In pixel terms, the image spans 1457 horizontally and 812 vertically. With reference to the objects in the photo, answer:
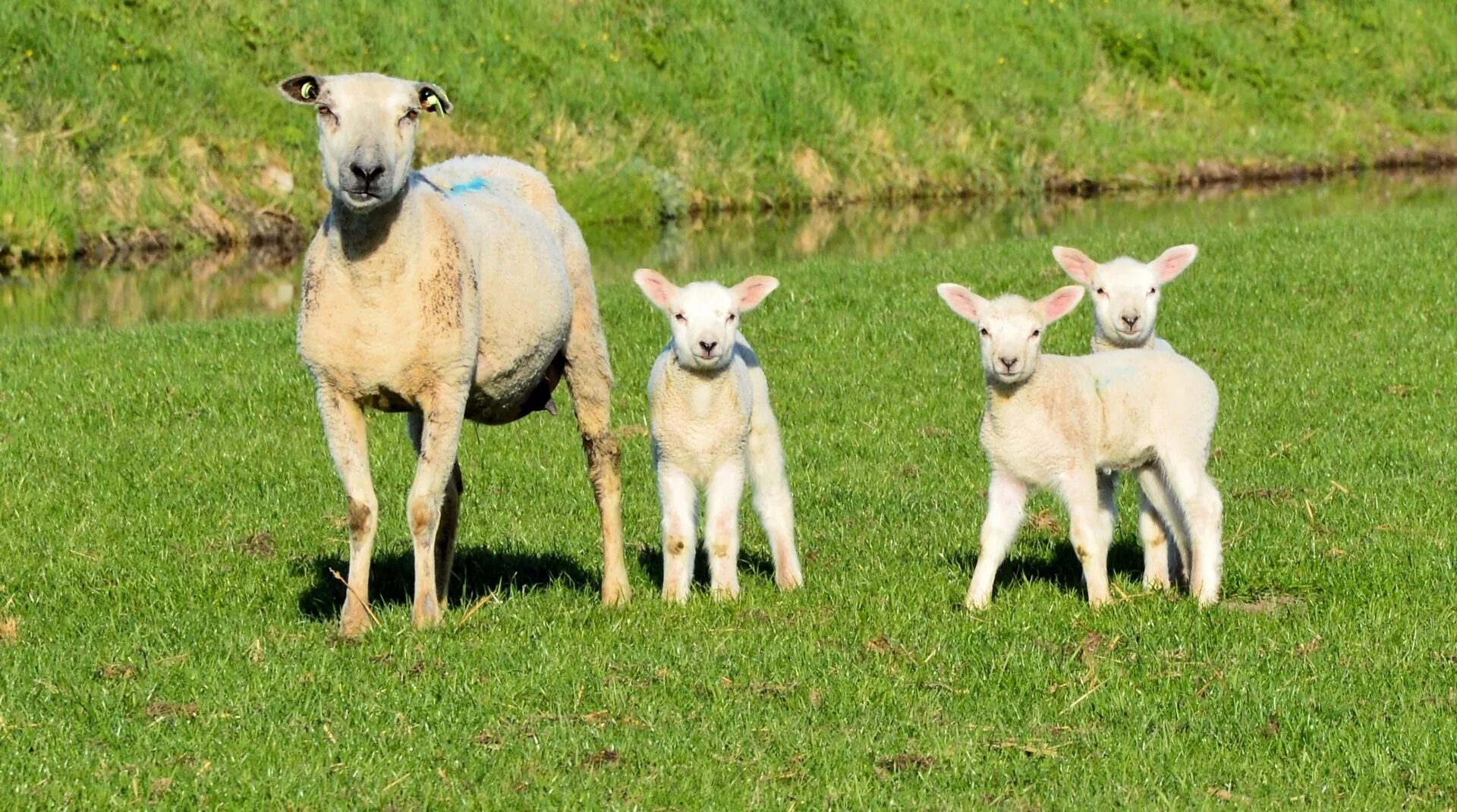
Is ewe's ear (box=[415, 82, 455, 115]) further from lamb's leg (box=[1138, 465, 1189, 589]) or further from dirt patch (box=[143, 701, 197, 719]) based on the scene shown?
lamb's leg (box=[1138, 465, 1189, 589])

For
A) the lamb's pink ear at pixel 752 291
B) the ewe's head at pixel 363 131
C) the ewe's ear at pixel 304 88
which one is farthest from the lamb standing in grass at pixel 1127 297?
the ewe's ear at pixel 304 88

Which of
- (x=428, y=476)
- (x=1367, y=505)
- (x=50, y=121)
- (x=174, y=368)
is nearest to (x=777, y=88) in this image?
(x=50, y=121)

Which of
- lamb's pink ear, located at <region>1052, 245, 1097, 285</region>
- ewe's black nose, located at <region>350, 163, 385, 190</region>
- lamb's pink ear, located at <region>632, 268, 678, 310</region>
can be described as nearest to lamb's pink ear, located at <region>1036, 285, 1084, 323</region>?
lamb's pink ear, located at <region>1052, 245, 1097, 285</region>

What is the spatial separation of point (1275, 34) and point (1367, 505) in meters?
31.3

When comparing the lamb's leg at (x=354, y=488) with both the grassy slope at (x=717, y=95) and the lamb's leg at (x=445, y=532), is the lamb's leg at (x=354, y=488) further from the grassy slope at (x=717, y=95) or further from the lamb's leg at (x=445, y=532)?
the grassy slope at (x=717, y=95)

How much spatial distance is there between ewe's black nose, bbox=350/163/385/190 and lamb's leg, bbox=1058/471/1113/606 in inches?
117

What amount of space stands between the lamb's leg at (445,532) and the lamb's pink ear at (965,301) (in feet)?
7.36

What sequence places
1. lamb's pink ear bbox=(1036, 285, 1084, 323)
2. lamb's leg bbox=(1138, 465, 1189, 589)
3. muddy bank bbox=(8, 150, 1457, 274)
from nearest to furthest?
lamb's pink ear bbox=(1036, 285, 1084, 323) → lamb's leg bbox=(1138, 465, 1189, 589) → muddy bank bbox=(8, 150, 1457, 274)

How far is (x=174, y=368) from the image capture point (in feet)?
48.1

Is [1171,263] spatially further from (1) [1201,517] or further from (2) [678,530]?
(2) [678,530]

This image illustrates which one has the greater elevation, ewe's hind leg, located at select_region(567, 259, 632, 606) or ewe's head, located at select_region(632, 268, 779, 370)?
ewe's head, located at select_region(632, 268, 779, 370)

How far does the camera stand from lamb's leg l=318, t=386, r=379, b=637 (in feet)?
25.1

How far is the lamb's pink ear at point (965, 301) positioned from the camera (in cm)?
806

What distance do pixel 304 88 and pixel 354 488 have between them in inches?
62.0
